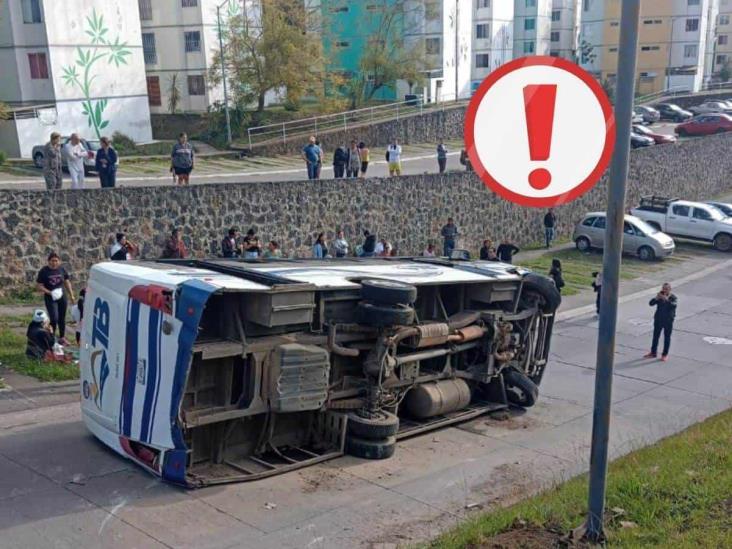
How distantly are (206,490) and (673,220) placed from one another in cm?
2735

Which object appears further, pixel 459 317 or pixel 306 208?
pixel 306 208

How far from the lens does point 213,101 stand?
45906mm

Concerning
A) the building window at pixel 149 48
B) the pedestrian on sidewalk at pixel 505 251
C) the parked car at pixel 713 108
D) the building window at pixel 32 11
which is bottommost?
the pedestrian on sidewalk at pixel 505 251

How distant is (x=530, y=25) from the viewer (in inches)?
2825

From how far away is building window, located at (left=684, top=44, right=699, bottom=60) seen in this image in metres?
76.6

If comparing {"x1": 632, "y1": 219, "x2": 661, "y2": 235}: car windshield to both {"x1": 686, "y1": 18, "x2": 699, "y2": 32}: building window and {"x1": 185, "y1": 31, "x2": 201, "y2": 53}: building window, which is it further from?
{"x1": 686, "y1": 18, "x2": 699, "y2": 32}: building window

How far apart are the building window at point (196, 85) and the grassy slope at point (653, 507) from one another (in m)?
41.7

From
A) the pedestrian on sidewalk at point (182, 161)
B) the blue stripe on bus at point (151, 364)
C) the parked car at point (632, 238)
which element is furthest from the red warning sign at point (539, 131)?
the parked car at point (632, 238)

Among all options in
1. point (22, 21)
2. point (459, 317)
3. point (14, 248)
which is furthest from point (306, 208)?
point (22, 21)

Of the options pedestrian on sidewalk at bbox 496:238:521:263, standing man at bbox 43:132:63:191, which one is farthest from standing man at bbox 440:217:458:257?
standing man at bbox 43:132:63:191

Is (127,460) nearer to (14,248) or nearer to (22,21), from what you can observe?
(14,248)

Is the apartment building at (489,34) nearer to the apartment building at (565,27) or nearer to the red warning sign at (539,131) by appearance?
the apartment building at (565,27)

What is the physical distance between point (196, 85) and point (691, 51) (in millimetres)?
51451

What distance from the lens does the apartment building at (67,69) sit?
36.0 m
